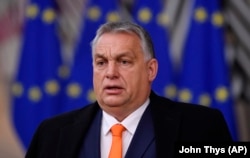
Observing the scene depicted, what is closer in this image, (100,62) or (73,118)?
(100,62)

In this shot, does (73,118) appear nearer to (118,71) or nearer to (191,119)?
(118,71)

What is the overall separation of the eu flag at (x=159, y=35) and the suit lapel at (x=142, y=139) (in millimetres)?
1381

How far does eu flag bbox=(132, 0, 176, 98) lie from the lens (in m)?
3.04

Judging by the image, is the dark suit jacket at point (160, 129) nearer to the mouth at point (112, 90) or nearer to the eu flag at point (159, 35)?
the mouth at point (112, 90)

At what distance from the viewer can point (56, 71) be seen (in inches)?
123

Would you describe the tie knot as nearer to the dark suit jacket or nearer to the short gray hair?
the dark suit jacket

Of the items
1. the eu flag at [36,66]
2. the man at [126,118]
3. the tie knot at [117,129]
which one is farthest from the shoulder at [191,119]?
the eu flag at [36,66]

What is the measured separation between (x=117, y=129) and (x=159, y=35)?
1.52 metres

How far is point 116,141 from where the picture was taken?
159 centimetres

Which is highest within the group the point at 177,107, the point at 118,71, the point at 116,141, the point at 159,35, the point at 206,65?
the point at 159,35

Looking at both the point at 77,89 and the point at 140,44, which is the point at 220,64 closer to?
the point at 77,89

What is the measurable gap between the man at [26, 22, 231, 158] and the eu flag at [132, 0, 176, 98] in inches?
52.2

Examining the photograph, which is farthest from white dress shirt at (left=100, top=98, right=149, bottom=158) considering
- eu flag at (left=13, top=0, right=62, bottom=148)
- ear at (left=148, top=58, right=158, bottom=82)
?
eu flag at (left=13, top=0, right=62, bottom=148)

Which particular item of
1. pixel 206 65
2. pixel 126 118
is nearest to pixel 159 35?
pixel 206 65
